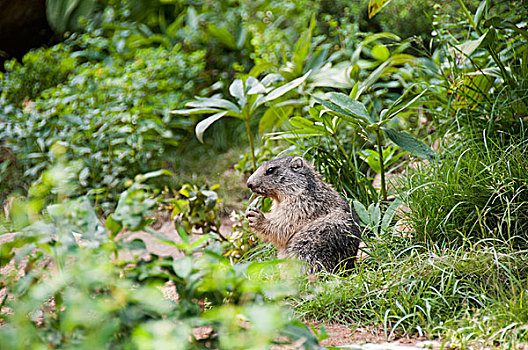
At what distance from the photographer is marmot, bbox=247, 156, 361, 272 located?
3.64 m

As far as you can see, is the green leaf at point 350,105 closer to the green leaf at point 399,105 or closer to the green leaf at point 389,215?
the green leaf at point 399,105

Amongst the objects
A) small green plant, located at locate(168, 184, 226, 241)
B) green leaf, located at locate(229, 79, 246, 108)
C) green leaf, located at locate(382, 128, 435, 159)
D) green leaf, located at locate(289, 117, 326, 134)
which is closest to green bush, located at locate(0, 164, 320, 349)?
green leaf, located at locate(382, 128, 435, 159)

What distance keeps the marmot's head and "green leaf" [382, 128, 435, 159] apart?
64cm

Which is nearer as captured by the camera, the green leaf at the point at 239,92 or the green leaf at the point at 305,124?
the green leaf at the point at 305,124

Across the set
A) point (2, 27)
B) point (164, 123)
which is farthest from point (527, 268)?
point (2, 27)

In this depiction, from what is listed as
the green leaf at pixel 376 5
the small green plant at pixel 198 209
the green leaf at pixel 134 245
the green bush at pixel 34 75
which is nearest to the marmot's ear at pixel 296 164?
the small green plant at pixel 198 209

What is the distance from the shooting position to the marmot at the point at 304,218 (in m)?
3.64

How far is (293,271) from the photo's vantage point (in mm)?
3494

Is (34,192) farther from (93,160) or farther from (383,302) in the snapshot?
(93,160)

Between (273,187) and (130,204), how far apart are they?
209cm

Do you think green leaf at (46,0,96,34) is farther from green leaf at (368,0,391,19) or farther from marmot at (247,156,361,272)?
marmot at (247,156,361,272)

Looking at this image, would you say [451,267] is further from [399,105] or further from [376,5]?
[376,5]

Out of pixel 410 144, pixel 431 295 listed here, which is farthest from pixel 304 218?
pixel 431 295

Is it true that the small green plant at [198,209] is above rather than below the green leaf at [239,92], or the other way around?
below
